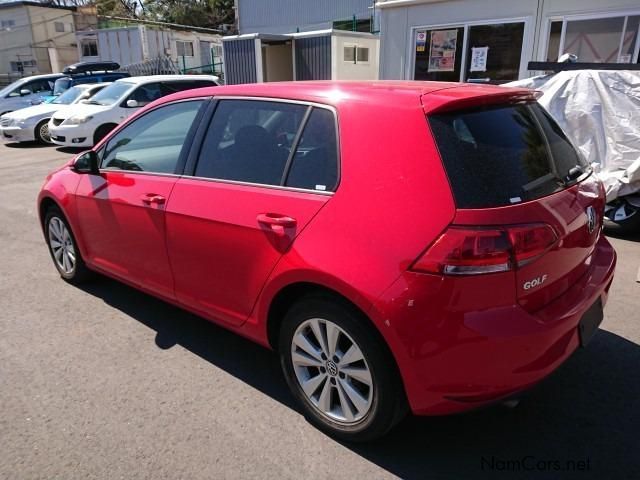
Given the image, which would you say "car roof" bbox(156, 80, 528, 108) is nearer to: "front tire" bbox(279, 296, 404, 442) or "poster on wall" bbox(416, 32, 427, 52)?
"front tire" bbox(279, 296, 404, 442)

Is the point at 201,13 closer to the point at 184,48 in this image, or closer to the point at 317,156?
the point at 184,48

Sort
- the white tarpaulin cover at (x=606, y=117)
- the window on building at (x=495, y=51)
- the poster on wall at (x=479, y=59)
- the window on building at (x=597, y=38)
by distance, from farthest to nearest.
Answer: the poster on wall at (x=479, y=59) → the window on building at (x=495, y=51) → the window on building at (x=597, y=38) → the white tarpaulin cover at (x=606, y=117)

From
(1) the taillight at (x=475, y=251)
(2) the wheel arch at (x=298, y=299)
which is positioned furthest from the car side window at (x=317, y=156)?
(1) the taillight at (x=475, y=251)

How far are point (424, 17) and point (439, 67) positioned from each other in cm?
112

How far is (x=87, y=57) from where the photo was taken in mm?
A: 34406

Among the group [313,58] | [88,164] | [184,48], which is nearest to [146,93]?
[313,58]

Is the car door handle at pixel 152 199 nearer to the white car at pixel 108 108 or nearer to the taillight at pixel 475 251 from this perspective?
the taillight at pixel 475 251

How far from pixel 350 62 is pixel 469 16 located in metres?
5.25

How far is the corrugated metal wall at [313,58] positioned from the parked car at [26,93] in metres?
8.65

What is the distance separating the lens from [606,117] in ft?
18.6

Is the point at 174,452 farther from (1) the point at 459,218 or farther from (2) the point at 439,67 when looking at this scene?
(2) the point at 439,67

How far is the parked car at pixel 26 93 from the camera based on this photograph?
16.9m

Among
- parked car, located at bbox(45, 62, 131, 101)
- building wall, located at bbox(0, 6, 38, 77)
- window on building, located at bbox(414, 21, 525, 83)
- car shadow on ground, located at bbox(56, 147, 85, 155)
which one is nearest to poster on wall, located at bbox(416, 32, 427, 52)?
window on building, located at bbox(414, 21, 525, 83)

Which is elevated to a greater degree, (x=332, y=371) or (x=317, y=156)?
(x=317, y=156)
